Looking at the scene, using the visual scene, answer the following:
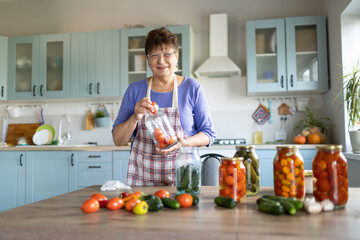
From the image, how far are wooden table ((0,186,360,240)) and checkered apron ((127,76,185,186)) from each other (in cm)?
62

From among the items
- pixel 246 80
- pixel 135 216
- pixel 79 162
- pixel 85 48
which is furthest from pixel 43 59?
pixel 135 216

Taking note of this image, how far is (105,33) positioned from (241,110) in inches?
72.5

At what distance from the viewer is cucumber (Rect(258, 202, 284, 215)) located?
873 millimetres

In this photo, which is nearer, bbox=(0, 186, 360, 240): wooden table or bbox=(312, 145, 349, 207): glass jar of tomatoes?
bbox=(0, 186, 360, 240): wooden table

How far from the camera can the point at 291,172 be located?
1008 millimetres

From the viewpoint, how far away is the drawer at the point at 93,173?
133 inches

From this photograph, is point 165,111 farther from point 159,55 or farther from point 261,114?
point 261,114

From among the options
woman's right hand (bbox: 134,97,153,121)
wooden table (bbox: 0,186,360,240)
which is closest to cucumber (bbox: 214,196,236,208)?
wooden table (bbox: 0,186,360,240)

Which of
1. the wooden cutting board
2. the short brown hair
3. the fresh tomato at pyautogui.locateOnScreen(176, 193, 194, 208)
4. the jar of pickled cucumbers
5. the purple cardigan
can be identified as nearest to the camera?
the fresh tomato at pyautogui.locateOnScreen(176, 193, 194, 208)

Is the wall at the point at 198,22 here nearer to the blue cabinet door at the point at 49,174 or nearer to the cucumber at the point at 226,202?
the blue cabinet door at the point at 49,174

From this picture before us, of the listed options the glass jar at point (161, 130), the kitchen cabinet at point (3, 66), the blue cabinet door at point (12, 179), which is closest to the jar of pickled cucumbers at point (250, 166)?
the glass jar at point (161, 130)

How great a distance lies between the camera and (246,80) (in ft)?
12.4

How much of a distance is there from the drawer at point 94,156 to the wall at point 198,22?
661 mm

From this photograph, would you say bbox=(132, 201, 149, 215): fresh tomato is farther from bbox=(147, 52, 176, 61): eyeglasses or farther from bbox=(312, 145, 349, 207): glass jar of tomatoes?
bbox=(147, 52, 176, 61): eyeglasses
